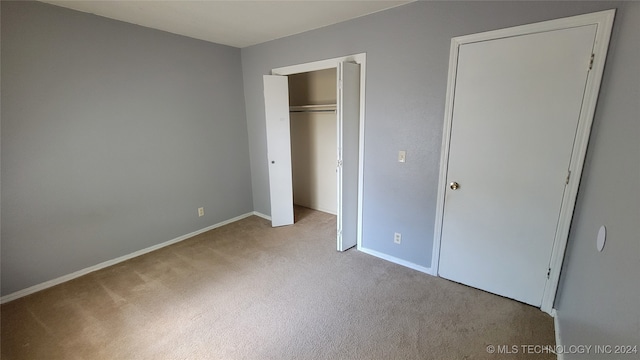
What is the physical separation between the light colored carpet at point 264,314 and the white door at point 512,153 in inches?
14.1

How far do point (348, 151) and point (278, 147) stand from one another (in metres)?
1.14

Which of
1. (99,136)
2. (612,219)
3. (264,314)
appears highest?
(99,136)

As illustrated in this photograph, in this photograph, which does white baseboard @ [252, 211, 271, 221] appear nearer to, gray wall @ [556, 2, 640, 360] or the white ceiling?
the white ceiling

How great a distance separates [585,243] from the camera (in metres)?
1.61

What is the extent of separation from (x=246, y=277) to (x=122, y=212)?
150 centimetres

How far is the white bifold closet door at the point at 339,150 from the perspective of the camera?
8.69 feet

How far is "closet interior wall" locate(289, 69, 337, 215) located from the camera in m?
4.01

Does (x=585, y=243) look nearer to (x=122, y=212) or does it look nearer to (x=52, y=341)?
(x=52, y=341)

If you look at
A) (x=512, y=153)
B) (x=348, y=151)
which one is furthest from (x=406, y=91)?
(x=512, y=153)

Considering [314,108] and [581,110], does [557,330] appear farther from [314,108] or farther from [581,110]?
[314,108]

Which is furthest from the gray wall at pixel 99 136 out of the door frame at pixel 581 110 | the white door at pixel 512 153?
the white door at pixel 512 153

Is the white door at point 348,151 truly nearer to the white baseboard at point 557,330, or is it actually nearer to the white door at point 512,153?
the white door at point 512,153

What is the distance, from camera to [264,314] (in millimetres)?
2070

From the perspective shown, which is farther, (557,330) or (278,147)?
(278,147)
